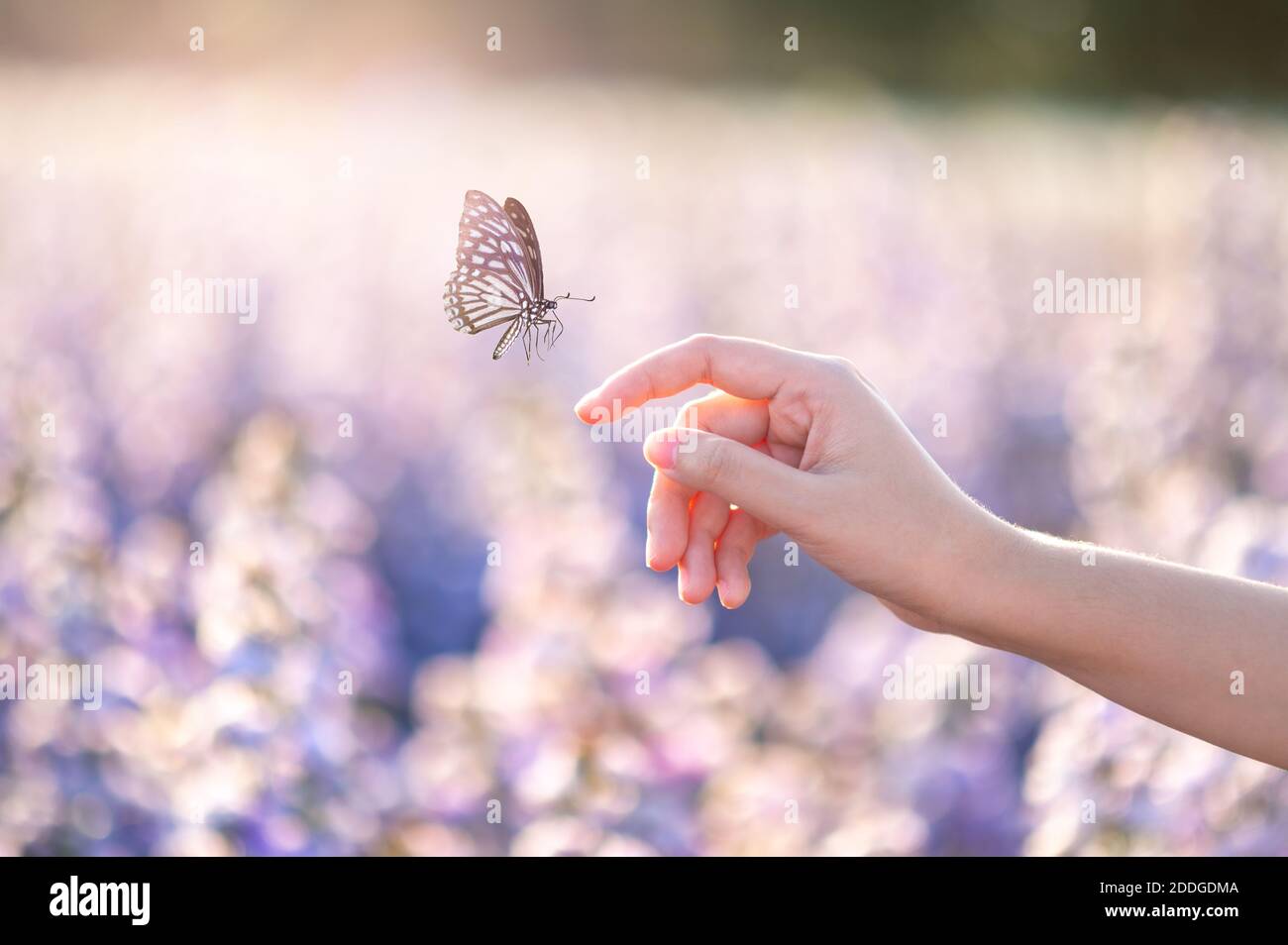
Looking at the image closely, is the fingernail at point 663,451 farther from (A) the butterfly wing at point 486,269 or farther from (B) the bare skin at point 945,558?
(A) the butterfly wing at point 486,269

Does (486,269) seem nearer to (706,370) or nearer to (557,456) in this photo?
(557,456)

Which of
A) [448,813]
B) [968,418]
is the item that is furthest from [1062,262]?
[448,813]

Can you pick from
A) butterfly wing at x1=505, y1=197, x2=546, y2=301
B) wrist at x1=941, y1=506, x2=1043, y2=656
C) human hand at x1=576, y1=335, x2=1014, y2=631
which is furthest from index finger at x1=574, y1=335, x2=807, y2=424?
butterfly wing at x1=505, y1=197, x2=546, y2=301

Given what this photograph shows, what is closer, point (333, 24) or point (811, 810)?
point (811, 810)

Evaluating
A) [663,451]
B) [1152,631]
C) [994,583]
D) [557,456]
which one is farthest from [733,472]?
[557,456]

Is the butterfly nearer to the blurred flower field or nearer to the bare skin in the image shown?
the blurred flower field

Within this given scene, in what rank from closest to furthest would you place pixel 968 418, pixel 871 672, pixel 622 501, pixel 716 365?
pixel 716 365 < pixel 871 672 < pixel 622 501 < pixel 968 418

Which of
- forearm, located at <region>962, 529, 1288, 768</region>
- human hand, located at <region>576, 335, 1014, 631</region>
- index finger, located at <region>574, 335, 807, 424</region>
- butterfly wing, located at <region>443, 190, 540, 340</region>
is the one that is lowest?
forearm, located at <region>962, 529, 1288, 768</region>

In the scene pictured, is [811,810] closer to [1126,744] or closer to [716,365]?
[1126,744]
